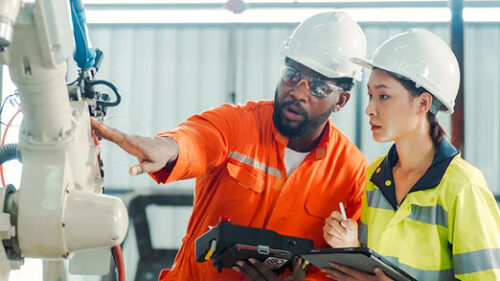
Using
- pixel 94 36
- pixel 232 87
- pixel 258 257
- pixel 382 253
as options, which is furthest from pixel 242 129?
pixel 94 36

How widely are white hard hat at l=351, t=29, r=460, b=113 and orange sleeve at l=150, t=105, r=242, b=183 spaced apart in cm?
57

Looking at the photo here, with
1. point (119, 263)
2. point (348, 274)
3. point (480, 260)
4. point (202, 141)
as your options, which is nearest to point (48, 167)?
point (119, 263)

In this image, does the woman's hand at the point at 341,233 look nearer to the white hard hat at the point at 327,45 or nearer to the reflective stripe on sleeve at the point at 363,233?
the reflective stripe on sleeve at the point at 363,233

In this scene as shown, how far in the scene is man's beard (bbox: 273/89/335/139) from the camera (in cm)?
224

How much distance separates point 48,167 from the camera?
1.10 m

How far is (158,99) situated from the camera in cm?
536

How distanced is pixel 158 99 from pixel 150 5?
2.81 ft

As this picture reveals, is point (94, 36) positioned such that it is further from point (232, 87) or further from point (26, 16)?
point (26, 16)

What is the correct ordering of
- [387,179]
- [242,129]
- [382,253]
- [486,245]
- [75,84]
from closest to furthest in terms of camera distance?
1. [75,84]
2. [486,245]
3. [382,253]
4. [387,179]
5. [242,129]

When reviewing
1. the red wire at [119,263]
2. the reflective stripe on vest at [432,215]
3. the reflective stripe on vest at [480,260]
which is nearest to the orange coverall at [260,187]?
the reflective stripe on vest at [432,215]

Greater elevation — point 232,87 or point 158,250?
point 232,87

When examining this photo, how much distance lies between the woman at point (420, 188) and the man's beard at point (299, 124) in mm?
332

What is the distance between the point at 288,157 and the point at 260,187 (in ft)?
0.66

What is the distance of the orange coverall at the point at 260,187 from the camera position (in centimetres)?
213
